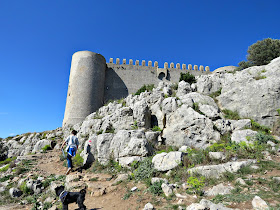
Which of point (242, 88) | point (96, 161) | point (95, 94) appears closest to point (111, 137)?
point (96, 161)

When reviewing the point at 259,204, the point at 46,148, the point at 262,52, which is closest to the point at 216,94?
the point at 259,204

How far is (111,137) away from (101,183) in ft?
10.3

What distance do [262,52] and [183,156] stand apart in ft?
61.1

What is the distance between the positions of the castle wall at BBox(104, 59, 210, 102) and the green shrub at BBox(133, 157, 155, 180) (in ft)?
58.0

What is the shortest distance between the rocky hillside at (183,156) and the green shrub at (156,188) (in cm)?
3

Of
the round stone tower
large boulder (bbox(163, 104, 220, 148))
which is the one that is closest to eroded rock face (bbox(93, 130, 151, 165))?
large boulder (bbox(163, 104, 220, 148))

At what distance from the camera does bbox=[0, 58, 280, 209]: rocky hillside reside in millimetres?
4395

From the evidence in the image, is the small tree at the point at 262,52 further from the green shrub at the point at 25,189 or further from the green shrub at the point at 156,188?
the green shrub at the point at 25,189

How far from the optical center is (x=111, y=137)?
9172mm

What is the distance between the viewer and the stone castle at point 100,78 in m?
20.4

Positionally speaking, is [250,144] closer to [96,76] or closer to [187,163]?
[187,163]

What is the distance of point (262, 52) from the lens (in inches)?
728

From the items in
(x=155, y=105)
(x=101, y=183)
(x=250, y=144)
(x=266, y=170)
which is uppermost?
(x=155, y=105)

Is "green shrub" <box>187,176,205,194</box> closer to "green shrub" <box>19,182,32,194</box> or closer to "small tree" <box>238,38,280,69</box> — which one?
"green shrub" <box>19,182,32,194</box>
